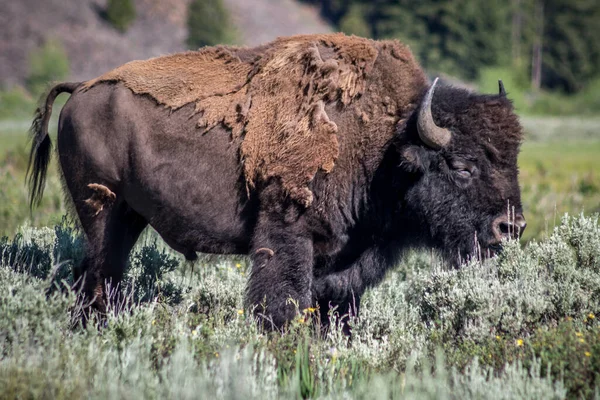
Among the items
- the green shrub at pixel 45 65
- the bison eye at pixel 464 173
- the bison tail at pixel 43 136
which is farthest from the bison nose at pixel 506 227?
the green shrub at pixel 45 65

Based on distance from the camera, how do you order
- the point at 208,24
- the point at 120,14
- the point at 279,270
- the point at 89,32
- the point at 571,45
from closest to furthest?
the point at 279,270 → the point at 208,24 → the point at 89,32 → the point at 120,14 → the point at 571,45

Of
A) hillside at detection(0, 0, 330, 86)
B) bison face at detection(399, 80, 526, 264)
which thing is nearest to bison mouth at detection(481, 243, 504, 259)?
bison face at detection(399, 80, 526, 264)

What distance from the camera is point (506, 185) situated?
202 inches

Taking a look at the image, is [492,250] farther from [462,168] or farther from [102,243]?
[102,243]

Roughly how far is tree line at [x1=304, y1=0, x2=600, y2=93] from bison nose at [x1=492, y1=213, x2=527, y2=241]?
58785 mm

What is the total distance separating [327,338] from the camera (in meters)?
5.02

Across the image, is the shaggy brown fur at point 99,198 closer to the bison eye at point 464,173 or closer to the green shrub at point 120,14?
the bison eye at point 464,173

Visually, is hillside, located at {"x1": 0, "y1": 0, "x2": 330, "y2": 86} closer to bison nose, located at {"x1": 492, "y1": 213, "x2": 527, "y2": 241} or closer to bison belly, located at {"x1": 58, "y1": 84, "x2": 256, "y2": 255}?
bison belly, located at {"x1": 58, "y1": 84, "x2": 256, "y2": 255}

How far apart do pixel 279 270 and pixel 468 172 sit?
5.16 feet

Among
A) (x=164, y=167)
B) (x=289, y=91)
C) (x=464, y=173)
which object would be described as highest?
(x=289, y=91)

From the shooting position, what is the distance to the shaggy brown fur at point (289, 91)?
5027mm

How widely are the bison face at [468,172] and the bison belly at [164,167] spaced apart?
→ 130 cm

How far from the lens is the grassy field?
356 cm

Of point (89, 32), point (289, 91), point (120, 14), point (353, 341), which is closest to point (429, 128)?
point (289, 91)
